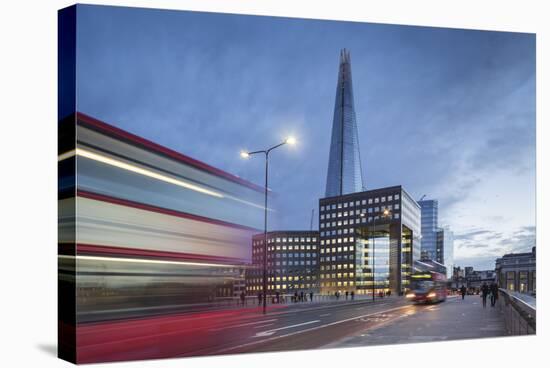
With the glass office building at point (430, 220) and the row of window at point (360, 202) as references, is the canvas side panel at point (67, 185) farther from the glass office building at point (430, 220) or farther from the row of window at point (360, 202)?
the row of window at point (360, 202)

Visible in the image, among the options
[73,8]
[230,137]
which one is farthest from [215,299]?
[73,8]

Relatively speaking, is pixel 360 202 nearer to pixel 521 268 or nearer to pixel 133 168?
pixel 521 268

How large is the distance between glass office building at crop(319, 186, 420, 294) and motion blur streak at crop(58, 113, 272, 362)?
1999 cm

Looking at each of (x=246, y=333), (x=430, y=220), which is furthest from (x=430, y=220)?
(x=246, y=333)

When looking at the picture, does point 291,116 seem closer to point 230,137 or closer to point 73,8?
point 230,137

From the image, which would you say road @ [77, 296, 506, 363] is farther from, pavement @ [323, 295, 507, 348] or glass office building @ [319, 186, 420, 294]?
glass office building @ [319, 186, 420, 294]

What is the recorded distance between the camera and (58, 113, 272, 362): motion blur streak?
44.6 ft

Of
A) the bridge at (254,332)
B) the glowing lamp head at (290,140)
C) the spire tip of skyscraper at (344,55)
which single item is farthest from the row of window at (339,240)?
the spire tip of skyscraper at (344,55)

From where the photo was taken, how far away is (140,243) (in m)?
14.3

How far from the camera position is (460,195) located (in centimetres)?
2227

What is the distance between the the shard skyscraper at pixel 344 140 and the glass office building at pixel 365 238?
1.67m

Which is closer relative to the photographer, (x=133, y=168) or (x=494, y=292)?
(x=133, y=168)

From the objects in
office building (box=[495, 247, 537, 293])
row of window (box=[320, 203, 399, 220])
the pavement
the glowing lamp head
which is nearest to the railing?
the pavement

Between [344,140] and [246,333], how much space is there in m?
17.4
